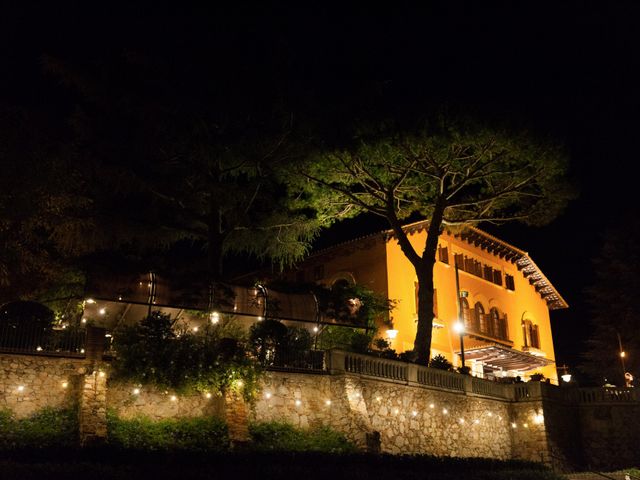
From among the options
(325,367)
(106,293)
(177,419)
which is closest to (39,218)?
(106,293)

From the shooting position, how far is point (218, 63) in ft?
94.8

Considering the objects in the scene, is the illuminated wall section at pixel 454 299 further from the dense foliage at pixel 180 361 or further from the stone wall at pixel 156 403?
the stone wall at pixel 156 403

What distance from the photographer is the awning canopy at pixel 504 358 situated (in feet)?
127

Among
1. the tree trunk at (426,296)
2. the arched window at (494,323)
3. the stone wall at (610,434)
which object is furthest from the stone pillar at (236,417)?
the arched window at (494,323)

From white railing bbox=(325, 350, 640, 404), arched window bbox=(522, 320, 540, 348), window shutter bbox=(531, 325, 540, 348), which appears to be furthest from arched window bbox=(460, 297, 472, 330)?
white railing bbox=(325, 350, 640, 404)

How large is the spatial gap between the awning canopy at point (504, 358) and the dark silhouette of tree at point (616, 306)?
5.87 m

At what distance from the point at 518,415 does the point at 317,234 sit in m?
11.8

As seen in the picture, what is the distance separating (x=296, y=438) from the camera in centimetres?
2062

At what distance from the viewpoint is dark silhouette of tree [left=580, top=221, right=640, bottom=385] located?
4497 cm

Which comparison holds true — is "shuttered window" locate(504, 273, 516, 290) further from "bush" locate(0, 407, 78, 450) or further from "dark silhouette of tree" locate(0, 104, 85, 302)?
"bush" locate(0, 407, 78, 450)

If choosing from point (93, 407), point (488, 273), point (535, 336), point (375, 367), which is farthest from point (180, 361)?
point (535, 336)

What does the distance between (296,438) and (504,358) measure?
2316 cm

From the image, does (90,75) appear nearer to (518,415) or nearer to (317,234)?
(317,234)

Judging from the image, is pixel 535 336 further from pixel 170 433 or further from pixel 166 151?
pixel 170 433
